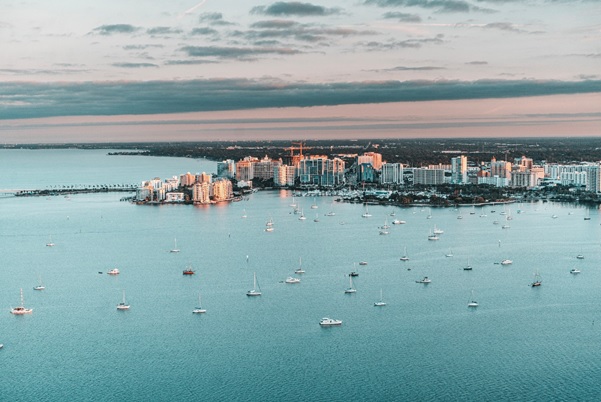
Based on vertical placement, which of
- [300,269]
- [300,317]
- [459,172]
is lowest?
[300,317]

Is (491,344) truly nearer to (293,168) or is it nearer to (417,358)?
(417,358)

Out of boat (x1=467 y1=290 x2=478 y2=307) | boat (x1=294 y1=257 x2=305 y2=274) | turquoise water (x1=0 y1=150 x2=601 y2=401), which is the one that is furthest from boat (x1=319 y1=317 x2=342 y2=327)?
boat (x1=294 y1=257 x2=305 y2=274)

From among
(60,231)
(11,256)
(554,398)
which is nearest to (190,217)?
(60,231)

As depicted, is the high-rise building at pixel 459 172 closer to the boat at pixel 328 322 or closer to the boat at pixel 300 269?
the boat at pixel 300 269

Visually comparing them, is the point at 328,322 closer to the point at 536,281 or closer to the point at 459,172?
the point at 536,281

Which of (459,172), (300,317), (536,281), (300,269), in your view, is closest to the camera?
(300,317)

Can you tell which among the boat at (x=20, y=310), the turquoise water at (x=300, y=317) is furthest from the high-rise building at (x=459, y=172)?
the boat at (x=20, y=310)

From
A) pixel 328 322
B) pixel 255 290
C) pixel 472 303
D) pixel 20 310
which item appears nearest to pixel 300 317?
pixel 328 322

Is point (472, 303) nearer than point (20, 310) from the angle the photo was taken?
No

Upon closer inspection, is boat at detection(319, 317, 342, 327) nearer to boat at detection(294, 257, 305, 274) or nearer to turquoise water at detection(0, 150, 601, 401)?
turquoise water at detection(0, 150, 601, 401)
